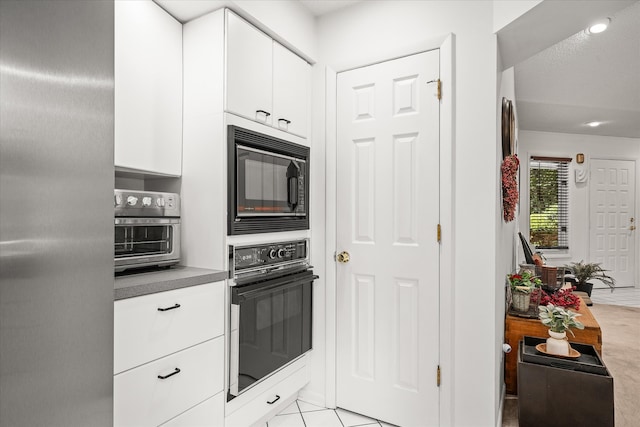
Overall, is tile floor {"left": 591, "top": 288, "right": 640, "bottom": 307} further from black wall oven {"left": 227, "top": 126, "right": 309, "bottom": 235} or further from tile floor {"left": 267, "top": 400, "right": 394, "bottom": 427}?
black wall oven {"left": 227, "top": 126, "right": 309, "bottom": 235}

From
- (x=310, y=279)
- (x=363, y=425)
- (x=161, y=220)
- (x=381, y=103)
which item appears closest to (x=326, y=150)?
(x=381, y=103)

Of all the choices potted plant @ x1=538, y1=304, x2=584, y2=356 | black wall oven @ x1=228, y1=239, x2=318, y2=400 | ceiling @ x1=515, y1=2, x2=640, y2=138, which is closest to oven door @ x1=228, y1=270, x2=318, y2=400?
black wall oven @ x1=228, y1=239, x2=318, y2=400

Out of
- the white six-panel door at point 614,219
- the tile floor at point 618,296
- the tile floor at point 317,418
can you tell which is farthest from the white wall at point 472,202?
the white six-panel door at point 614,219

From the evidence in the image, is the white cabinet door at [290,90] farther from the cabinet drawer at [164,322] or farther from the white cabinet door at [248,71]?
the cabinet drawer at [164,322]

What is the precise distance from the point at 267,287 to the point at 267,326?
0.22 m

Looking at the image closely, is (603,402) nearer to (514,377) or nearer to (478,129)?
(514,377)

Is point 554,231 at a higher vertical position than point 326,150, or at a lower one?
lower

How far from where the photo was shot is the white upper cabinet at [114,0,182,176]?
1630 millimetres

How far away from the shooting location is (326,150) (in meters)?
2.38

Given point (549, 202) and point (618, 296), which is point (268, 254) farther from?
point (618, 296)

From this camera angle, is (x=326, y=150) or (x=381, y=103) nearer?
(x=381, y=103)

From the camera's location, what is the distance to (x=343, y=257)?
2.31 m

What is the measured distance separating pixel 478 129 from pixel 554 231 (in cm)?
536

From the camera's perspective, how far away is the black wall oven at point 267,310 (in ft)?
5.98
